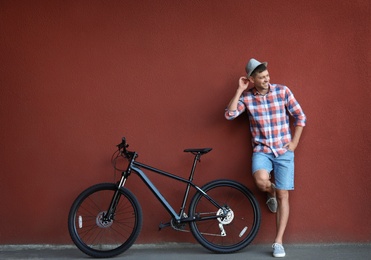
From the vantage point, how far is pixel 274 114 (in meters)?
5.80

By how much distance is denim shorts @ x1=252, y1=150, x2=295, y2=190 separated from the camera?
577 centimetres

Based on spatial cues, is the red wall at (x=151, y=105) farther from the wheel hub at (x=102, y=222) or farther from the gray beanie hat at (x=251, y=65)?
the wheel hub at (x=102, y=222)

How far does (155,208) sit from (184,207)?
0.41 m

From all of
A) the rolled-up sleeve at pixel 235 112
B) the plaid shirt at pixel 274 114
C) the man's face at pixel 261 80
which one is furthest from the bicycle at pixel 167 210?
the man's face at pixel 261 80

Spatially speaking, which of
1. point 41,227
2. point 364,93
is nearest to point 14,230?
point 41,227

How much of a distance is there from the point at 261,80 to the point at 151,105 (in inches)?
47.8

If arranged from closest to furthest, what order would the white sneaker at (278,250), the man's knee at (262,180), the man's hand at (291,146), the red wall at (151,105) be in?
the white sneaker at (278,250) < the man's knee at (262,180) < the man's hand at (291,146) < the red wall at (151,105)

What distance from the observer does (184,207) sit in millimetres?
5867

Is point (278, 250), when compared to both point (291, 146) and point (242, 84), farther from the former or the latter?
point (242, 84)

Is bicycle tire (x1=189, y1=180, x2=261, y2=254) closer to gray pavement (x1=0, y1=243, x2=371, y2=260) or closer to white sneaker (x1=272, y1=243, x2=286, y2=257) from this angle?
gray pavement (x1=0, y1=243, x2=371, y2=260)

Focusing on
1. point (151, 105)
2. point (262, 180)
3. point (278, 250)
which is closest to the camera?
point (278, 250)

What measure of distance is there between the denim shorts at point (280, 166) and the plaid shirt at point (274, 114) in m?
0.06

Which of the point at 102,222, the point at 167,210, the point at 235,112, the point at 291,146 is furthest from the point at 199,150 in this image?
the point at 102,222

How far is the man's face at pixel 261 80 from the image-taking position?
565 cm
